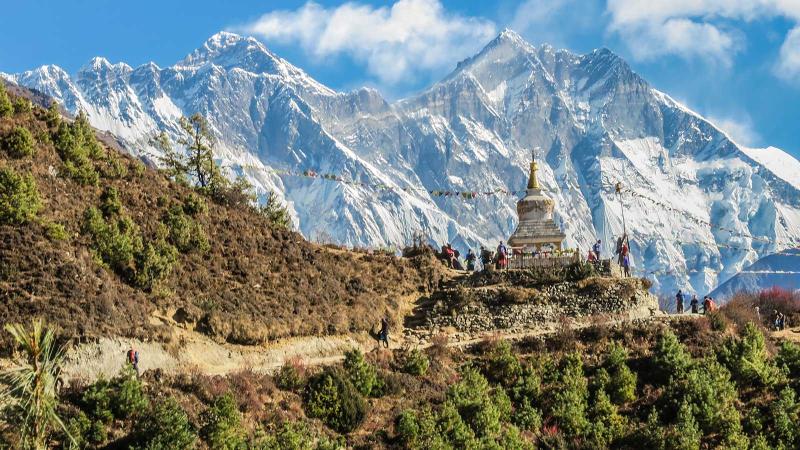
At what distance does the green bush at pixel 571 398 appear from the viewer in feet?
121

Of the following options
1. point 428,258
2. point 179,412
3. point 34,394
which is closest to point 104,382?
point 179,412

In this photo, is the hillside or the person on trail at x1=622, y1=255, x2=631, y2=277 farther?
the person on trail at x1=622, y1=255, x2=631, y2=277

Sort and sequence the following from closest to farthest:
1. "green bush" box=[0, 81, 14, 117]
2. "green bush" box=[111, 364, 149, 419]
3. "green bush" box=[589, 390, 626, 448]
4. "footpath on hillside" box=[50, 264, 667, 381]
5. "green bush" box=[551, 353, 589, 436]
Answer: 1. "green bush" box=[111, 364, 149, 419]
2. "green bush" box=[589, 390, 626, 448]
3. "green bush" box=[551, 353, 589, 436]
4. "footpath on hillside" box=[50, 264, 667, 381]
5. "green bush" box=[0, 81, 14, 117]

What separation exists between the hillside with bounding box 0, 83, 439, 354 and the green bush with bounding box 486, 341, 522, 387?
766 centimetres

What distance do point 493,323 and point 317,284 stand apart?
31.1 ft

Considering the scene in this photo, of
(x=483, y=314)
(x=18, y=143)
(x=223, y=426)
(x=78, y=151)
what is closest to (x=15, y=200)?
(x=18, y=143)


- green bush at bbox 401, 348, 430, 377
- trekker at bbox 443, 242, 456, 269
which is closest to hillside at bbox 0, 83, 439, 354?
trekker at bbox 443, 242, 456, 269

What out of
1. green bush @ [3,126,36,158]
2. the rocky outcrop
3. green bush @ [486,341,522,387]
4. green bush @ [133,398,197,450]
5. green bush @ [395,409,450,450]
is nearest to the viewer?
green bush @ [133,398,197,450]

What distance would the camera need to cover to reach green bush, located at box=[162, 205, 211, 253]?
147 ft

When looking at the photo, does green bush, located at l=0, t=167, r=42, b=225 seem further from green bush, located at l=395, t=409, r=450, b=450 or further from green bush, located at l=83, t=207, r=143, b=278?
green bush, located at l=395, t=409, r=450, b=450

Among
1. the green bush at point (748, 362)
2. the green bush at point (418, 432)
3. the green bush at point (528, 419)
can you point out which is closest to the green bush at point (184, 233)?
the green bush at point (418, 432)

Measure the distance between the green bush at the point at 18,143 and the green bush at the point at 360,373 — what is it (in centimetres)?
1830

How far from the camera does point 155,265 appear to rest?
4000 cm

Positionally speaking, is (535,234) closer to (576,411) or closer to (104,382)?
(576,411)
